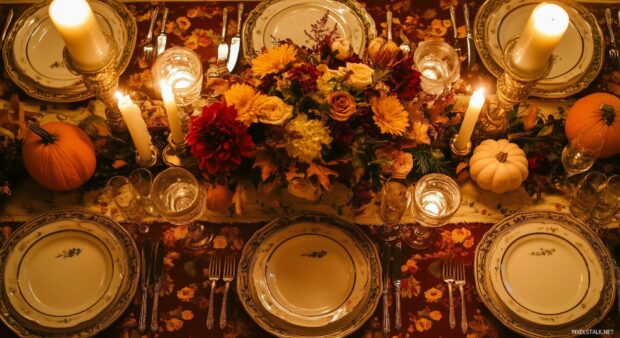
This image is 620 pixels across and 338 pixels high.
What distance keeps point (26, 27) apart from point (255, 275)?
1007mm

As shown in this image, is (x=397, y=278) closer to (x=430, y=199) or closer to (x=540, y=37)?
(x=430, y=199)

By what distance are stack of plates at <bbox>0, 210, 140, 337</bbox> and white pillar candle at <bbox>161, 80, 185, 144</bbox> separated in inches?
10.7

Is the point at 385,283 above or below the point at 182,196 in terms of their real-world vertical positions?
below

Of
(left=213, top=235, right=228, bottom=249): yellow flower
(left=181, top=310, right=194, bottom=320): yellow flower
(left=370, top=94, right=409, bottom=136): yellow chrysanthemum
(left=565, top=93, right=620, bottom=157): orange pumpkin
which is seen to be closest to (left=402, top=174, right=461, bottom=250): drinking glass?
(left=370, top=94, right=409, bottom=136): yellow chrysanthemum

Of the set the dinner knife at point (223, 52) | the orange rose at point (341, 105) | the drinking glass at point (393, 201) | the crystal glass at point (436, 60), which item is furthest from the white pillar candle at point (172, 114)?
the crystal glass at point (436, 60)

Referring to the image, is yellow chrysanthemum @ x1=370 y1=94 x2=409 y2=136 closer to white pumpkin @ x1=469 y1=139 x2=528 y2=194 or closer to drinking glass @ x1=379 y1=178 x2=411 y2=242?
drinking glass @ x1=379 y1=178 x2=411 y2=242

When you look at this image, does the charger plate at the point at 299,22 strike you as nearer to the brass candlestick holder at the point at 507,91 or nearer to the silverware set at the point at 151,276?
the brass candlestick holder at the point at 507,91

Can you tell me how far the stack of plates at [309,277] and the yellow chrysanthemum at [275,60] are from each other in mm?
393

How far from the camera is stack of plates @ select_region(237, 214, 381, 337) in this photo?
52.2 inches

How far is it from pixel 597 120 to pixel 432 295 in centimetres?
62

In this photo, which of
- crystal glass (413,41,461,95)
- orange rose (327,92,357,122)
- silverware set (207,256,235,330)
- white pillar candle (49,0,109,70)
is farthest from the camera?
crystal glass (413,41,461,95)

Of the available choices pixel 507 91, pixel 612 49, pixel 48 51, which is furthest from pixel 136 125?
pixel 612 49

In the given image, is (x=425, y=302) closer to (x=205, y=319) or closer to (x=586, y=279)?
(x=586, y=279)

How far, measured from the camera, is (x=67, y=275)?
1.37m
